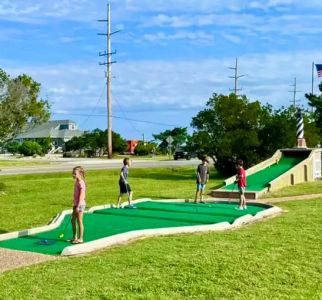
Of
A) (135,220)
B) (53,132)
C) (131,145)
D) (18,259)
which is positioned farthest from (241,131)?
(53,132)

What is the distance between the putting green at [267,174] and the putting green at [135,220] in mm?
3812

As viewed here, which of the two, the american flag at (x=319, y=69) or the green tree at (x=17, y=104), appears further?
the american flag at (x=319, y=69)

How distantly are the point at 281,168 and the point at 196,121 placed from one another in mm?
7428

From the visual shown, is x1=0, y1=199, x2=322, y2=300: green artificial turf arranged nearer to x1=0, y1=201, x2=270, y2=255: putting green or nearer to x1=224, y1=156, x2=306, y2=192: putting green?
x1=0, y1=201, x2=270, y2=255: putting green

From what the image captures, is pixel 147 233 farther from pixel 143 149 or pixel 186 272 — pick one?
pixel 143 149

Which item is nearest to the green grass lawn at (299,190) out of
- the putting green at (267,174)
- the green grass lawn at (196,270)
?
the putting green at (267,174)

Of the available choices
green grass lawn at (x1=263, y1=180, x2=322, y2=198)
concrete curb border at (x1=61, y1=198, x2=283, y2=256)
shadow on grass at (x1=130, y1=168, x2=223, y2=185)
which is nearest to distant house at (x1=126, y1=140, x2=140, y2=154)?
shadow on grass at (x1=130, y1=168, x2=223, y2=185)

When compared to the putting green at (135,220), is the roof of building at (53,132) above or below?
above

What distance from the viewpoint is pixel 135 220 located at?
1402 cm

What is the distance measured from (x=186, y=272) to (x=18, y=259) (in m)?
2.92

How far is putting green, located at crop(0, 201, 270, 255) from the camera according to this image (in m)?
11.0

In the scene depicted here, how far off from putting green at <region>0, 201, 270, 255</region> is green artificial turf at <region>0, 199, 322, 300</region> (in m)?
1.51

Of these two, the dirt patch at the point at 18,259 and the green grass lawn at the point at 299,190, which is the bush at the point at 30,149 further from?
the dirt patch at the point at 18,259

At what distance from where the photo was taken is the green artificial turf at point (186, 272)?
736 cm
